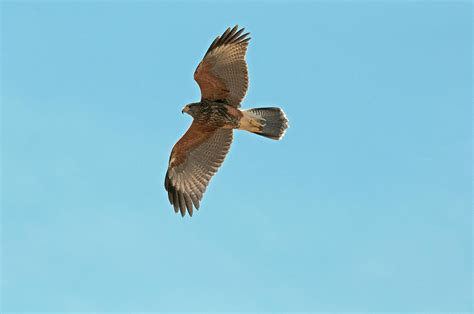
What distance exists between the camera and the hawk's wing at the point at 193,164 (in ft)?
48.5

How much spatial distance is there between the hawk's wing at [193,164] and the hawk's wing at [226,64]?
992 millimetres

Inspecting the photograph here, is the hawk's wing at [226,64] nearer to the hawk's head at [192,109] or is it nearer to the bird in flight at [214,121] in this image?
the bird in flight at [214,121]

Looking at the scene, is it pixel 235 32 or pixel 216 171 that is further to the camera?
pixel 216 171

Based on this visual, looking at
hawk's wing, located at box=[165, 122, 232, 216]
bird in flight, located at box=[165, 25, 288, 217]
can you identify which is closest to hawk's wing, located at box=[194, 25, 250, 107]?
bird in flight, located at box=[165, 25, 288, 217]

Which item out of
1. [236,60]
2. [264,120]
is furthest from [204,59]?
[264,120]

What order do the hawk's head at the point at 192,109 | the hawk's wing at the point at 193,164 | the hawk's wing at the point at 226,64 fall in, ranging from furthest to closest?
the hawk's wing at the point at 193,164, the hawk's head at the point at 192,109, the hawk's wing at the point at 226,64

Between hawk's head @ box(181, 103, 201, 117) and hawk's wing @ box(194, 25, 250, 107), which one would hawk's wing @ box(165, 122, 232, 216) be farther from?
hawk's wing @ box(194, 25, 250, 107)

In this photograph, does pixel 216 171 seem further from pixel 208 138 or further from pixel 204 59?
pixel 204 59

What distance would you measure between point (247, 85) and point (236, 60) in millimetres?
447

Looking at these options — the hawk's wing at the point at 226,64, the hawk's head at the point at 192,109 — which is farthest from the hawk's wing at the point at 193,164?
the hawk's wing at the point at 226,64

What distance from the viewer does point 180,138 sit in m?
14.7

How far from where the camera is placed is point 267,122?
47.8 feet

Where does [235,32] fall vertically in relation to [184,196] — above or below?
above

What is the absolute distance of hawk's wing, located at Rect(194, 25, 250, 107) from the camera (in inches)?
544
